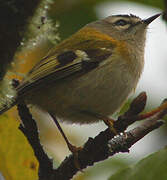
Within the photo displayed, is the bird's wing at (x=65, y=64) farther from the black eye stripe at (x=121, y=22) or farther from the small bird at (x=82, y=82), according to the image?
the black eye stripe at (x=121, y=22)

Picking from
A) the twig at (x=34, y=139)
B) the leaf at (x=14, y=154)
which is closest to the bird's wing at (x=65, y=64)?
the leaf at (x=14, y=154)

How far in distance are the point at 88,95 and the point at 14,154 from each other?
921 millimetres

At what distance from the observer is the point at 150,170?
220 centimetres

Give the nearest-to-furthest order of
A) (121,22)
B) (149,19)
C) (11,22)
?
1. (11,22)
2. (149,19)
3. (121,22)

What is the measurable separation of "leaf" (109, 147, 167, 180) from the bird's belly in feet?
4.79

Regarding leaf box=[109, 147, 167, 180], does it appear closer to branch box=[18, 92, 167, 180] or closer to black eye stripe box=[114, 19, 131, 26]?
branch box=[18, 92, 167, 180]

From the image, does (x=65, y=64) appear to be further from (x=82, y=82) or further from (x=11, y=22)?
(x=11, y=22)

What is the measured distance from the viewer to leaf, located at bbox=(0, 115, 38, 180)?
3014 mm

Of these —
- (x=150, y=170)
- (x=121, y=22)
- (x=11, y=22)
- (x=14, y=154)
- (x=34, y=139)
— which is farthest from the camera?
(x=121, y=22)

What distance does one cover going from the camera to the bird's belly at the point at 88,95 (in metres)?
3.65

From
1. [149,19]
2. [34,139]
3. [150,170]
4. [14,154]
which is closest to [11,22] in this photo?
[150,170]

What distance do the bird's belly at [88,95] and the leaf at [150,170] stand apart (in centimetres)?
146

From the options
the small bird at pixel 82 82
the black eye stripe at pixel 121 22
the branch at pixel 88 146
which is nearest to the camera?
the branch at pixel 88 146

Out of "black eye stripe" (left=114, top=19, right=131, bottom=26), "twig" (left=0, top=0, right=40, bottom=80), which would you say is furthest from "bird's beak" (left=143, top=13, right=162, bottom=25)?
"twig" (left=0, top=0, right=40, bottom=80)
